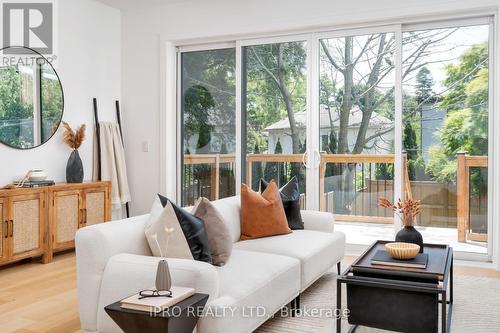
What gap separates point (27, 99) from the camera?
15.1ft

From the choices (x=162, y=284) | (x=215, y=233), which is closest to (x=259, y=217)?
(x=215, y=233)

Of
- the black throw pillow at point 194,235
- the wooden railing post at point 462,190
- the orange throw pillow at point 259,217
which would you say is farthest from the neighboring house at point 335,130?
the black throw pillow at point 194,235

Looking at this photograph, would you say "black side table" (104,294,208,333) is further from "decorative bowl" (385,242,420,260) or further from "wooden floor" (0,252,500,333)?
"decorative bowl" (385,242,420,260)

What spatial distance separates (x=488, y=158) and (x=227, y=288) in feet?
10.5

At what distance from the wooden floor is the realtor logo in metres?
2.06

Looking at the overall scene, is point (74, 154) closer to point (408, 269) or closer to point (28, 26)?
point (28, 26)

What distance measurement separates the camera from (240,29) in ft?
17.1

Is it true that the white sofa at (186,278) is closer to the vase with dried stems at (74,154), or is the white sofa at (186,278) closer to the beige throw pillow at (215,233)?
the beige throw pillow at (215,233)

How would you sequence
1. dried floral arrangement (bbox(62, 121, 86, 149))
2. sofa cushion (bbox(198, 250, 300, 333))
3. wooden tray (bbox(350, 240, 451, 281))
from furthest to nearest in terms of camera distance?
dried floral arrangement (bbox(62, 121, 86, 149)) → wooden tray (bbox(350, 240, 451, 281)) → sofa cushion (bbox(198, 250, 300, 333))

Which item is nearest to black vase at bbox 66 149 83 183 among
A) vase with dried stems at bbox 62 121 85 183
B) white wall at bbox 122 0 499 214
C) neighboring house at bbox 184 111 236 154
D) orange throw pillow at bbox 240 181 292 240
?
vase with dried stems at bbox 62 121 85 183

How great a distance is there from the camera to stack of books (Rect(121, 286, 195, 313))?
6.13 ft

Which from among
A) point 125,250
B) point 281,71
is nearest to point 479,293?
point 125,250

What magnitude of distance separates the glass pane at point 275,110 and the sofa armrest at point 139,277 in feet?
9.92

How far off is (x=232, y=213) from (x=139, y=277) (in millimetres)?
1338
